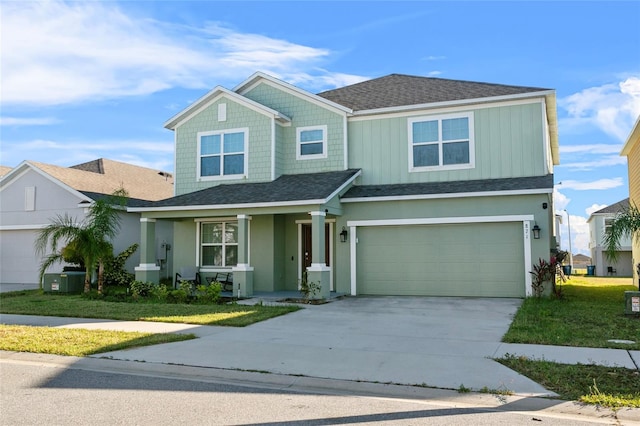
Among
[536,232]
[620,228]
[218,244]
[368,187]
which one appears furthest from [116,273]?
[620,228]

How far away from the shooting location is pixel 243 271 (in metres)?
16.4

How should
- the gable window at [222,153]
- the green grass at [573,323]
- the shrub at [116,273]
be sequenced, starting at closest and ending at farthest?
1. the green grass at [573,323]
2. the gable window at [222,153]
3. the shrub at [116,273]

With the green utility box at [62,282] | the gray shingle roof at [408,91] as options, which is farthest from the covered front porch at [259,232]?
the gray shingle roof at [408,91]

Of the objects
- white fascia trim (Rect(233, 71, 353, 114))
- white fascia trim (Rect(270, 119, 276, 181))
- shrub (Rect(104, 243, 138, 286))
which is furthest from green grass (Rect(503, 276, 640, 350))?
shrub (Rect(104, 243, 138, 286))

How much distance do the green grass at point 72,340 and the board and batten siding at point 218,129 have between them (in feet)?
31.1

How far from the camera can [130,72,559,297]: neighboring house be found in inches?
617

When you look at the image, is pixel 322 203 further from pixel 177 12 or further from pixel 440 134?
pixel 177 12

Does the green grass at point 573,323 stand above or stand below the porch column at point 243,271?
below

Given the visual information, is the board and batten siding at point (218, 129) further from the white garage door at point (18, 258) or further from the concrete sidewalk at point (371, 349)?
the white garage door at point (18, 258)

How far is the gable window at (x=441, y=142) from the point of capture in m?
17.2

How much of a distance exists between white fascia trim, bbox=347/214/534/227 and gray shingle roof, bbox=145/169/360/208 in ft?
5.02

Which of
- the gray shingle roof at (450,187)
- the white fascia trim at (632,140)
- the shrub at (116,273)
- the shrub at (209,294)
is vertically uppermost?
the white fascia trim at (632,140)

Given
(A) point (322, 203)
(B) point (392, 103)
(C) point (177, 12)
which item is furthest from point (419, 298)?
(C) point (177, 12)

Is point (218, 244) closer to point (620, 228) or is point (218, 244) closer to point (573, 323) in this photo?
point (573, 323)
